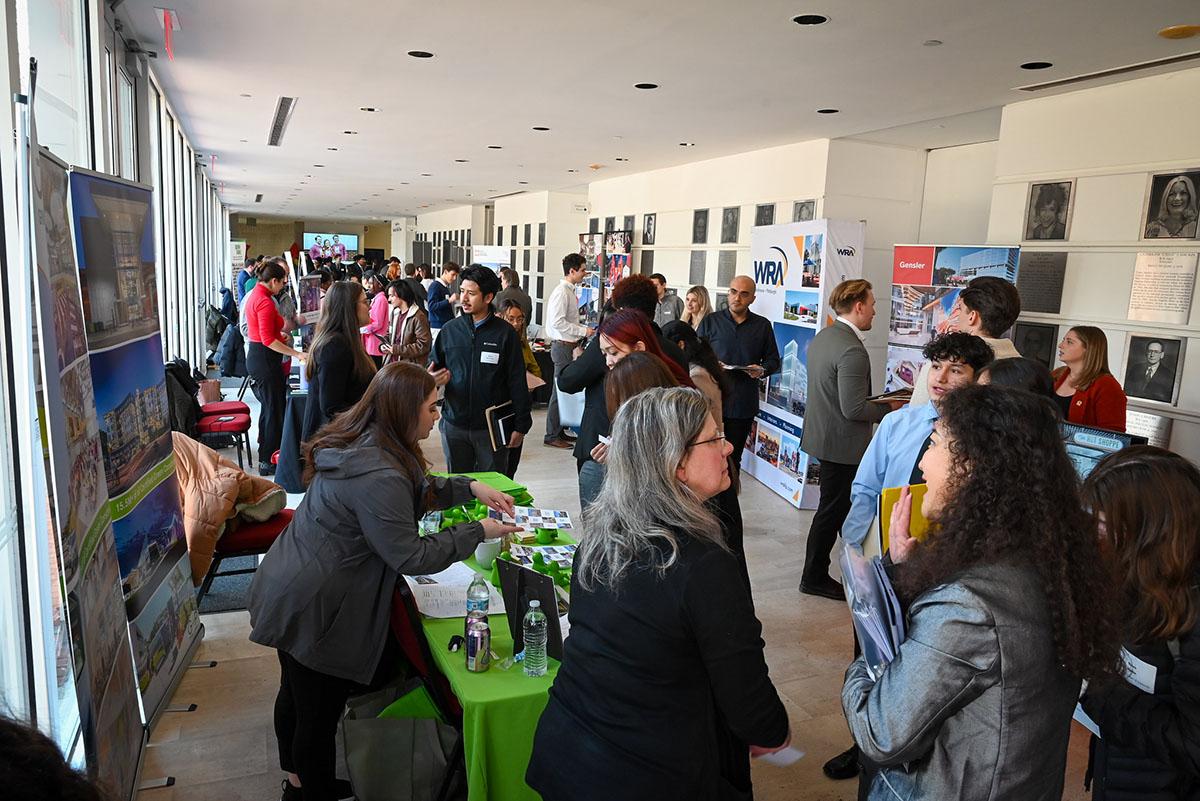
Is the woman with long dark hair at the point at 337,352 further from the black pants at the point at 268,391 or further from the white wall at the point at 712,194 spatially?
the white wall at the point at 712,194

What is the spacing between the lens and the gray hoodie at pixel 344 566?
2186 millimetres

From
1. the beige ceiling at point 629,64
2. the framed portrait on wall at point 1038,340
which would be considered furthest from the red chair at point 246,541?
the framed portrait on wall at point 1038,340

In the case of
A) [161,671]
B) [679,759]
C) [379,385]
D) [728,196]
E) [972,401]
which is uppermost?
[728,196]

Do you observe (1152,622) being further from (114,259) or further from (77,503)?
(114,259)

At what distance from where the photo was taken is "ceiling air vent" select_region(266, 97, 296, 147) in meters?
7.55

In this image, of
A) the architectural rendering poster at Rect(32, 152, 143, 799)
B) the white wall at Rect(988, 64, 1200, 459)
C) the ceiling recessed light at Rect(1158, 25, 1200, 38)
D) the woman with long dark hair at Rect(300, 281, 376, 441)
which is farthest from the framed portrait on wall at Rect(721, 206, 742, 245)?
the architectural rendering poster at Rect(32, 152, 143, 799)

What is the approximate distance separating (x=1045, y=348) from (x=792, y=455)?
2006mm

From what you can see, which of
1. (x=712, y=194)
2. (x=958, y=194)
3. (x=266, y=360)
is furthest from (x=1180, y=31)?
(x=266, y=360)

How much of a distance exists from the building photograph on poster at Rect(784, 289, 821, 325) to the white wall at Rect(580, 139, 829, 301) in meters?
1.99

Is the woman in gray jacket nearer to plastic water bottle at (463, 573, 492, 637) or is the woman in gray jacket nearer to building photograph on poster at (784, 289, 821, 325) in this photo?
plastic water bottle at (463, 573, 492, 637)

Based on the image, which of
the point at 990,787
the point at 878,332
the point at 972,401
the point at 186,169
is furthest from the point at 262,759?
the point at 186,169

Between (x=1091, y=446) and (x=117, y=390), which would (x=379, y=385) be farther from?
(x=1091, y=446)

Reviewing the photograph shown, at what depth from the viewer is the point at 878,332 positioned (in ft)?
27.2

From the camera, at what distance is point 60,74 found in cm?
326
